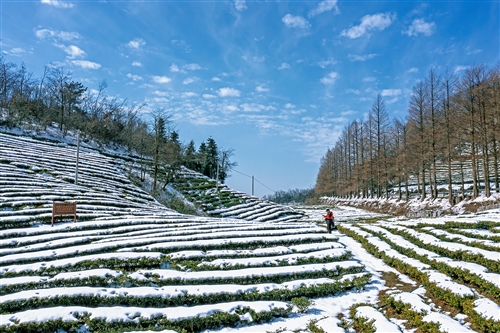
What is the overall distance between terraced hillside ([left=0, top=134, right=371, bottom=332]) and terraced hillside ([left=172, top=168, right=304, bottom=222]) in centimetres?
1495

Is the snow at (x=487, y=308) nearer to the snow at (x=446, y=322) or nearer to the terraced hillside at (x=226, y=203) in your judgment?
the snow at (x=446, y=322)

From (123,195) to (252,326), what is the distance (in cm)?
2270

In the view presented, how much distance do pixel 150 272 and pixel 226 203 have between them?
87.0 feet

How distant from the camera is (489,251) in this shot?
35.2 feet

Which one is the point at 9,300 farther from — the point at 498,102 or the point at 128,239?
the point at 498,102

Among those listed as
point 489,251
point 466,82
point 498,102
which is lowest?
point 489,251

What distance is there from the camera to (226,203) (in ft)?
121

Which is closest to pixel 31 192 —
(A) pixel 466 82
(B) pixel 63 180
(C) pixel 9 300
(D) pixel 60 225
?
(B) pixel 63 180

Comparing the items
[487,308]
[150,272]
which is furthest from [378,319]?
[150,272]

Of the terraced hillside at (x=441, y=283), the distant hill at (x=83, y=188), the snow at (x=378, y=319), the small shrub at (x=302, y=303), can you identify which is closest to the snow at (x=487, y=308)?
the terraced hillside at (x=441, y=283)

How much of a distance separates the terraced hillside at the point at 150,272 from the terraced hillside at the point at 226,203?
1495cm

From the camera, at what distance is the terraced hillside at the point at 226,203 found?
3366cm

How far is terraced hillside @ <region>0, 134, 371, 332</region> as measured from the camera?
25.6 feet

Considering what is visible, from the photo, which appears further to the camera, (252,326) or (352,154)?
(352,154)
